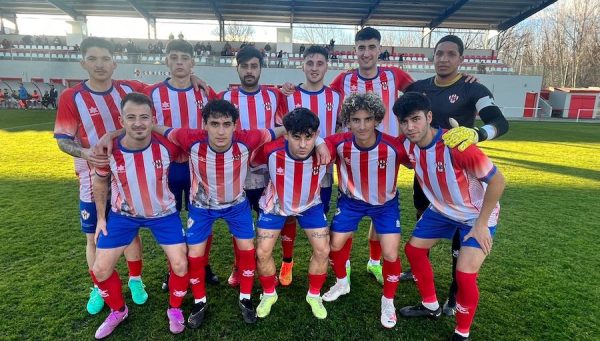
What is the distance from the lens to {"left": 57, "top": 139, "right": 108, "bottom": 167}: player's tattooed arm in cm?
259

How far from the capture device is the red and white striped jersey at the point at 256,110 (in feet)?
10.7

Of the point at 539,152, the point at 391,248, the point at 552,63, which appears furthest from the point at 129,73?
the point at 552,63

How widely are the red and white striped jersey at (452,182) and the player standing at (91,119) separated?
2.49 meters

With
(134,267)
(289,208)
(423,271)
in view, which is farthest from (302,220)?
(134,267)

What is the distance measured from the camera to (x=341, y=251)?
3.09 metres

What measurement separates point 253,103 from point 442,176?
5.76 ft

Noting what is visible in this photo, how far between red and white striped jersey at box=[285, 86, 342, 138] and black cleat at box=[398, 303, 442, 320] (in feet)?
5.67

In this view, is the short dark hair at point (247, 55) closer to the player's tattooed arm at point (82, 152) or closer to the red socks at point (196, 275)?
the player's tattooed arm at point (82, 152)

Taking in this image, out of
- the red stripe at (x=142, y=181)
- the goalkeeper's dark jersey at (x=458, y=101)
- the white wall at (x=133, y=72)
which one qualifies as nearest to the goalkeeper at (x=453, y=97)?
the goalkeeper's dark jersey at (x=458, y=101)

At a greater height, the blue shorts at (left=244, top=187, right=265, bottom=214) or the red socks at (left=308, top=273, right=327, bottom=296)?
the blue shorts at (left=244, top=187, right=265, bottom=214)

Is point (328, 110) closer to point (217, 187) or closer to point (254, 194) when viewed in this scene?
point (254, 194)

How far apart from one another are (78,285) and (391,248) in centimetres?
275

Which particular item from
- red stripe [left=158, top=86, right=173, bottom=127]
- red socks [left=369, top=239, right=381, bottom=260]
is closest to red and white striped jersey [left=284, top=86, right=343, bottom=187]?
red socks [left=369, top=239, right=381, bottom=260]

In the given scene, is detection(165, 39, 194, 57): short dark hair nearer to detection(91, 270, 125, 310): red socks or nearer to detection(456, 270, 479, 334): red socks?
detection(91, 270, 125, 310): red socks
